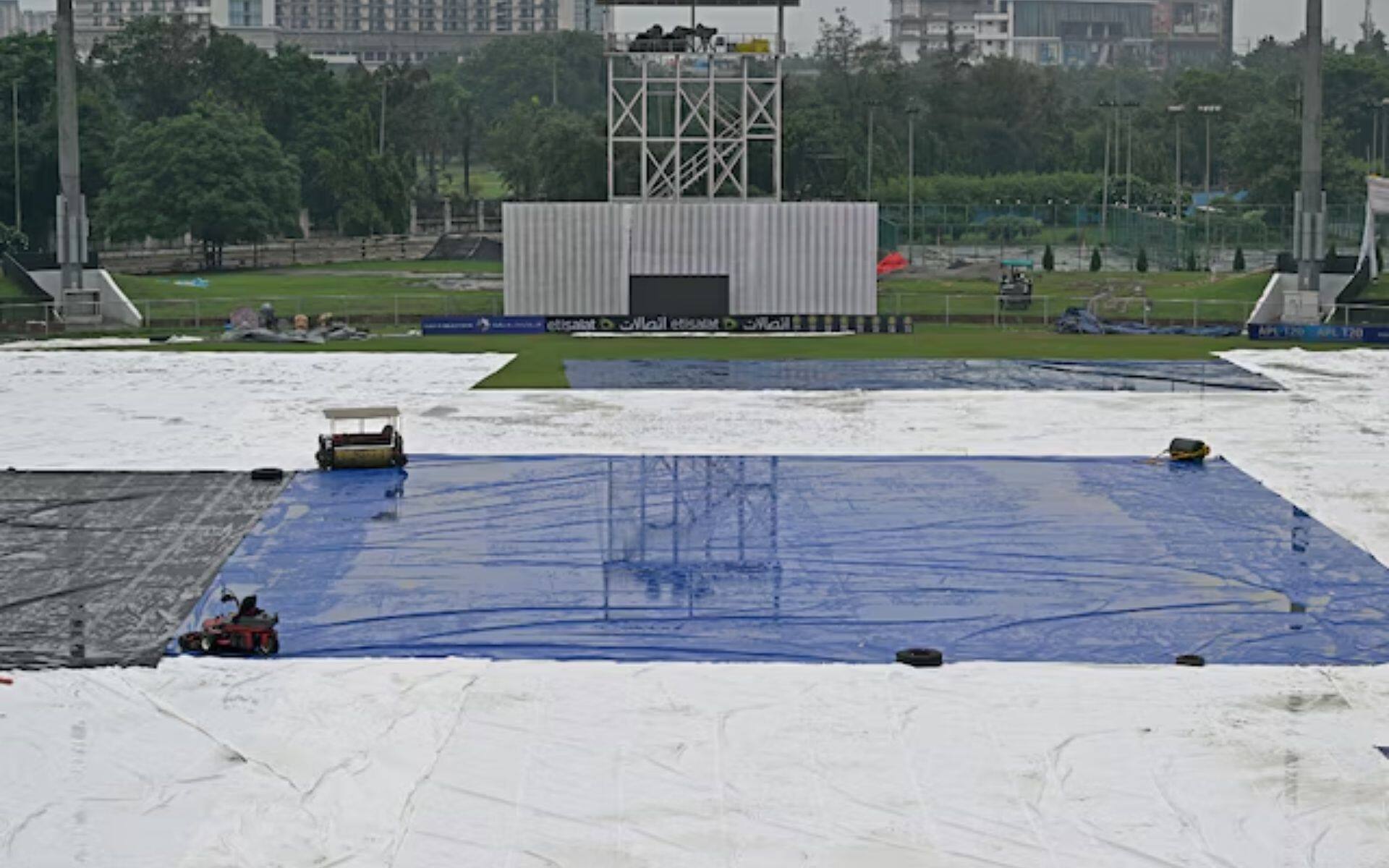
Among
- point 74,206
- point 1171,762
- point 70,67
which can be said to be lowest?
point 1171,762

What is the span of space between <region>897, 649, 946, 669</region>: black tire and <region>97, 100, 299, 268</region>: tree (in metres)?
89.5

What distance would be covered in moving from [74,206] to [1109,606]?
51.5 meters

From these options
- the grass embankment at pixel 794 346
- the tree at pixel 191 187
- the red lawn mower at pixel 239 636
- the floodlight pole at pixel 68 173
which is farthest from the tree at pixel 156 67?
the red lawn mower at pixel 239 636

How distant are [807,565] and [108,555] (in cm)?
1008

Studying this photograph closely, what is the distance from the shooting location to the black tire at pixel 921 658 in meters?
23.8

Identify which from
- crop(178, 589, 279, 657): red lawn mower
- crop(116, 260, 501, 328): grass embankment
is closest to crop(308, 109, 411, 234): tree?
crop(116, 260, 501, 328): grass embankment

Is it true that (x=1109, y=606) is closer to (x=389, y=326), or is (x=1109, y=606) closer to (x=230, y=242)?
(x=389, y=326)

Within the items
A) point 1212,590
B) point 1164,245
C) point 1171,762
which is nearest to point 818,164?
point 1164,245

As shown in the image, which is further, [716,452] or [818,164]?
[818,164]

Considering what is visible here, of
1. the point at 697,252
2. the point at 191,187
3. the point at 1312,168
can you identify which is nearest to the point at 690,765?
the point at 697,252

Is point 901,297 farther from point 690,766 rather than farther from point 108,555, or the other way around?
point 690,766

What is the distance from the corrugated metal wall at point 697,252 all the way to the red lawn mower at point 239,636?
46704 millimetres

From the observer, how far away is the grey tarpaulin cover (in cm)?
2497

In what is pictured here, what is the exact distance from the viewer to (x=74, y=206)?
70062 millimetres
